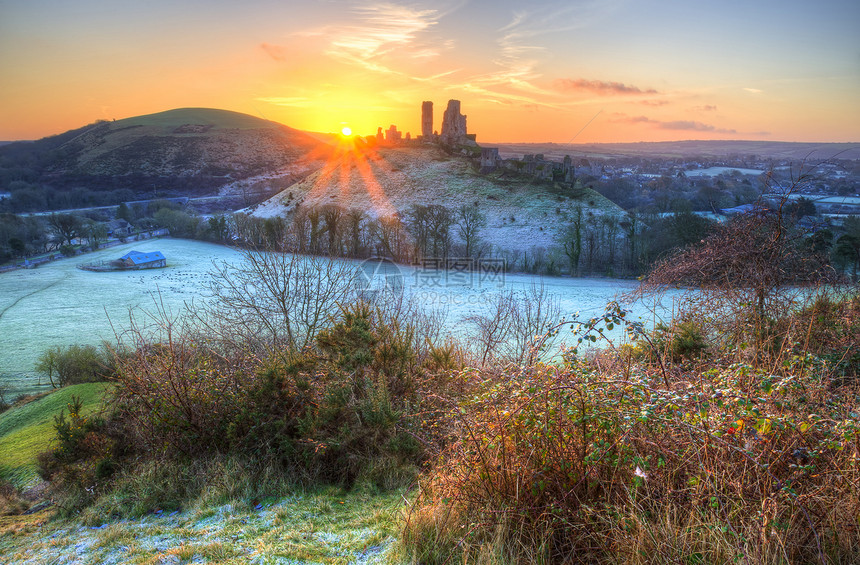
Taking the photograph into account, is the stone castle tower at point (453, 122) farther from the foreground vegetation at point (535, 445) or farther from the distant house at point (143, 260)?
the foreground vegetation at point (535, 445)

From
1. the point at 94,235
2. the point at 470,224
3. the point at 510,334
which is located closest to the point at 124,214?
the point at 94,235

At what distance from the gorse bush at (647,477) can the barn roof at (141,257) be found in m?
52.9

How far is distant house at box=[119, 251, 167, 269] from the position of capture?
1871 inches

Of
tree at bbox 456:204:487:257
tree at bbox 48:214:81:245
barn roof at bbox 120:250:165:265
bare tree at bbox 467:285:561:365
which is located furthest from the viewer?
tree at bbox 48:214:81:245

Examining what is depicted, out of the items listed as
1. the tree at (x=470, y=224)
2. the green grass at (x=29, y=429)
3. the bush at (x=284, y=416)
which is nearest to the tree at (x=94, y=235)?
the tree at (x=470, y=224)

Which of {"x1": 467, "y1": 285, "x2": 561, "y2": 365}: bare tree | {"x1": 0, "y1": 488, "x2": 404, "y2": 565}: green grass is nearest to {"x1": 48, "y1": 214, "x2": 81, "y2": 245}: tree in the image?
{"x1": 467, "y1": 285, "x2": 561, "y2": 365}: bare tree

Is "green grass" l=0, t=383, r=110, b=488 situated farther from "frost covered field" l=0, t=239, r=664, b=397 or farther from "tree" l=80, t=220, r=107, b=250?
"tree" l=80, t=220, r=107, b=250

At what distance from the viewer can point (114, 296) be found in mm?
36656

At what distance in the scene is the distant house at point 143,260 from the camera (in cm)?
4753

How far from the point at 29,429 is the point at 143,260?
41.1m

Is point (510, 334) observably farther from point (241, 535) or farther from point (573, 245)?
point (573, 245)

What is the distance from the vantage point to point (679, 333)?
823 cm

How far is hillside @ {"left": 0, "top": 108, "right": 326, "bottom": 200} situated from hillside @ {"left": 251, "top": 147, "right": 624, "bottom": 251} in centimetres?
4922

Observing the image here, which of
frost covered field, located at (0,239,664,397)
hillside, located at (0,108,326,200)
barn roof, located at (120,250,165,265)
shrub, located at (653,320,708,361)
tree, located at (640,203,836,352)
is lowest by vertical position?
frost covered field, located at (0,239,664,397)
